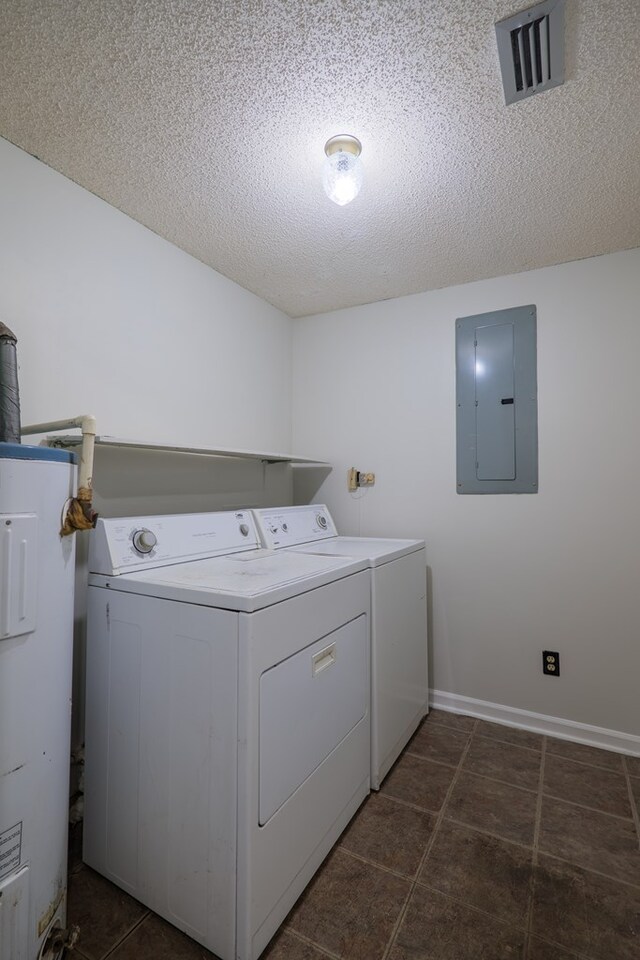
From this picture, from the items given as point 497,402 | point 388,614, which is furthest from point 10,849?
point 497,402

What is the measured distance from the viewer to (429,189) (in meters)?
1.68

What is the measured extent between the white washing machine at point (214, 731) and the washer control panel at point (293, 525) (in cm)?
51

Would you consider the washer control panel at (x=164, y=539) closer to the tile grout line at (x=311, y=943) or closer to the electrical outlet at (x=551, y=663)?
the tile grout line at (x=311, y=943)

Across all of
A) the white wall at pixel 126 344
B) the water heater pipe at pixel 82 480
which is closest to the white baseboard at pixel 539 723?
the white wall at pixel 126 344

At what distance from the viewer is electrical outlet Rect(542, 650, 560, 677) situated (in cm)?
217

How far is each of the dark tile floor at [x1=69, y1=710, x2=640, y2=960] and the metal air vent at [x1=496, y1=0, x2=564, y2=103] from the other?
2.30 metres

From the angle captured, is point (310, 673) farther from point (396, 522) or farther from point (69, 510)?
point (396, 522)

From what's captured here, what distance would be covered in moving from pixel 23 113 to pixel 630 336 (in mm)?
2480

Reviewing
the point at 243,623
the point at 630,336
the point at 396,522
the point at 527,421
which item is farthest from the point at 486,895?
the point at 630,336

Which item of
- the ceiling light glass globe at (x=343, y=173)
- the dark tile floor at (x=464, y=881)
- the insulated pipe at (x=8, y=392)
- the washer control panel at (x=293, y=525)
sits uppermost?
the ceiling light glass globe at (x=343, y=173)

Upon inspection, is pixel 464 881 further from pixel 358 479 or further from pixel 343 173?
pixel 343 173

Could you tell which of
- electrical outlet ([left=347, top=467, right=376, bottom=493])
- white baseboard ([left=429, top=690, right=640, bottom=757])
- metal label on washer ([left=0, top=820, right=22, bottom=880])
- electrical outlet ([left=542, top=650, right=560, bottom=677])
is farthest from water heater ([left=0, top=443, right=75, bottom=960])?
electrical outlet ([left=542, top=650, right=560, bottom=677])

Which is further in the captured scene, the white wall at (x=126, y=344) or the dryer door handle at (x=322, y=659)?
the white wall at (x=126, y=344)

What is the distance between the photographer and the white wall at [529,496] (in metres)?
2.06
